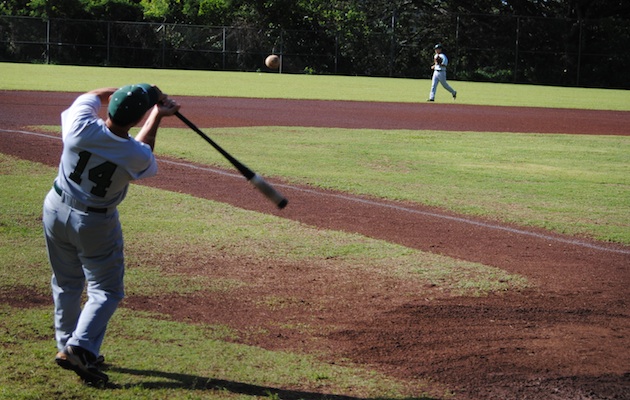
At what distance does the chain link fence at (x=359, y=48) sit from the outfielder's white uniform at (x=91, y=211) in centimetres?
4236

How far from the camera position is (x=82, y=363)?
14.5 ft

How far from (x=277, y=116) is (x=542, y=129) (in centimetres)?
658

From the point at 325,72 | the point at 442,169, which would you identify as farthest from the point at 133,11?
the point at 442,169

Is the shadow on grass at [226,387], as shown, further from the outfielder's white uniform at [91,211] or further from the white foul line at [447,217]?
the white foul line at [447,217]

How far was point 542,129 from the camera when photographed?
20.0 metres

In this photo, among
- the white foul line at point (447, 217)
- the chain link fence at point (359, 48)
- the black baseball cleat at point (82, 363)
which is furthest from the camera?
the chain link fence at point (359, 48)

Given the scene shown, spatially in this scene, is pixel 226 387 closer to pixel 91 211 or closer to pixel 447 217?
pixel 91 211

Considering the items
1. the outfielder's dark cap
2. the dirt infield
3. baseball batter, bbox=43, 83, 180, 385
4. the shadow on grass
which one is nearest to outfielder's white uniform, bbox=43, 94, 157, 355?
baseball batter, bbox=43, 83, 180, 385

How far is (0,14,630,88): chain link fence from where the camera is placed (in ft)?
148

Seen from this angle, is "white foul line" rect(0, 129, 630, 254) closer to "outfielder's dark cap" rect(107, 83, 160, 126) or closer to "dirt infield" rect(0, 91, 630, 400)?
"dirt infield" rect(0, 91, 630, 400)

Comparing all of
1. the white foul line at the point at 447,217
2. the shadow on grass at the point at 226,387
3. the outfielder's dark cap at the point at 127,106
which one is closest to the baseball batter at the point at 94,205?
the outfielder's dark cap at the point at 127,106

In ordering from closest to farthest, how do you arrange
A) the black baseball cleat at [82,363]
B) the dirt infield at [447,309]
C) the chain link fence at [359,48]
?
the black baseball cleat at [82,363] < the dirt infield at [447,309] < the chain link fence at [359,48]

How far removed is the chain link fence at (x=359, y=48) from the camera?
4522cm

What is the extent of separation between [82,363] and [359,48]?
44.1 m
